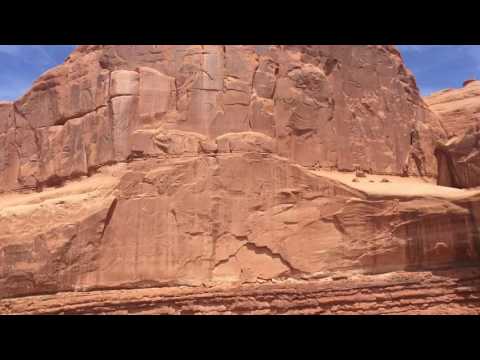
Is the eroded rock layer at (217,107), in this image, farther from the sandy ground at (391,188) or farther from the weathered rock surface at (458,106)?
the weathered rock surface at (458,106)

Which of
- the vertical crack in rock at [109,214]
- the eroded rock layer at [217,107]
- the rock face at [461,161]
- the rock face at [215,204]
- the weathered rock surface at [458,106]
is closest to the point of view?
the rock face at [215,204]

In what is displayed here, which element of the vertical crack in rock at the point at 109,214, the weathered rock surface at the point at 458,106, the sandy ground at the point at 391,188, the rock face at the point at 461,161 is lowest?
the vertical crack in rock at the point at 109,214

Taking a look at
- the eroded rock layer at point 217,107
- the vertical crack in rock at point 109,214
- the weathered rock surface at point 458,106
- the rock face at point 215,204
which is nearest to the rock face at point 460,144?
the weathered rock surface at point 458,106

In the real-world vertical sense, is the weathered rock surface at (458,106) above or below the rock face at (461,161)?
above

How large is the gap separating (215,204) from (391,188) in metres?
5.46

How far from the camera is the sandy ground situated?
18.3 metres

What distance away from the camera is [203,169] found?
17859 mm

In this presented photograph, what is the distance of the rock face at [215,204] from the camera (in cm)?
1709

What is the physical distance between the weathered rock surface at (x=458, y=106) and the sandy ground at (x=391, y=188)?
5.35 m

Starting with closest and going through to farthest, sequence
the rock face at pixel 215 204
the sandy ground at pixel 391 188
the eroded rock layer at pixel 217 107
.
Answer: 1. the rock face at pixel 215 204
2. the sandy ground at pixel 391 188
3. the eroded rock layer at pixel 217 107

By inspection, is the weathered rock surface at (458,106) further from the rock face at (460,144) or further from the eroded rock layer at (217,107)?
the eroded rock layer at (217,107)

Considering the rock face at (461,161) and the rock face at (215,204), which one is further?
the rock face at (461,161)

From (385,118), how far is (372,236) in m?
5.82

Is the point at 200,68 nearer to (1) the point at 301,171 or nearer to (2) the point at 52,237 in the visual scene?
(1) the point at 301,171
